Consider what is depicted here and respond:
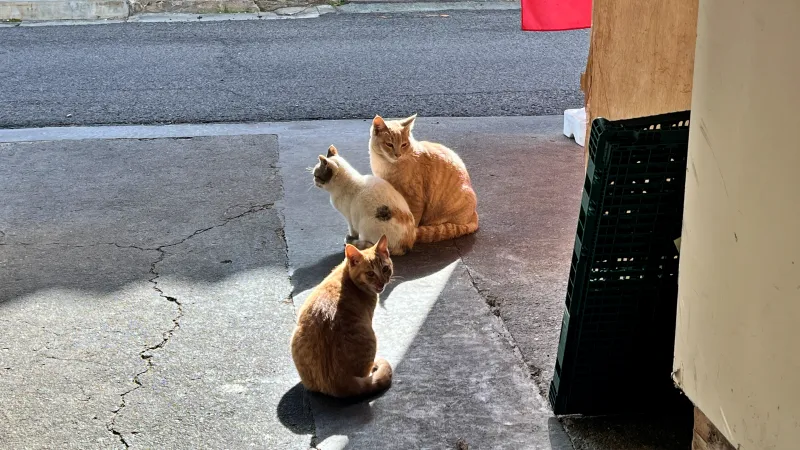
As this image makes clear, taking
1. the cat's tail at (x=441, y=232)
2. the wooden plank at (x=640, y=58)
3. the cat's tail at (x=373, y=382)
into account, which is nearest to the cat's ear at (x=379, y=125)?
the cat's tail at (x=441, y=232)

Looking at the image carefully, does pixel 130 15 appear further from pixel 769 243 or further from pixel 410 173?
pixel 769 243

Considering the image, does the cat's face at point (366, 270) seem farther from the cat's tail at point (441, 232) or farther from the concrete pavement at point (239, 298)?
the cat's tail at point (441, 232)

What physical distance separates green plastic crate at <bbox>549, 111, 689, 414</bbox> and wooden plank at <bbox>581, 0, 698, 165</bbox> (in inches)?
28.8

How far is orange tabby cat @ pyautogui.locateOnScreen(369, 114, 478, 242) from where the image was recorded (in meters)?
4.75

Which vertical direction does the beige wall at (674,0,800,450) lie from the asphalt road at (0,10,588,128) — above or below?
above

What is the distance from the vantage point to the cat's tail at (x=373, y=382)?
3172 millimetres

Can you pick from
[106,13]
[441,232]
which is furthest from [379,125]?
[106,13]

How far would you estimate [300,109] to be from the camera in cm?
729

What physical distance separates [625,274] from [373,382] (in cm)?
102

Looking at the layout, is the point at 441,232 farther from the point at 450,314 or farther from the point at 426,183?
the point at 450,314

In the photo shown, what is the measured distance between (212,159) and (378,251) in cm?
302

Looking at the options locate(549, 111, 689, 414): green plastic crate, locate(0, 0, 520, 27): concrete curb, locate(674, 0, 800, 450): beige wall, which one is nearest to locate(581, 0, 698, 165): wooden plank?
locate(549, 111, 689, 414): green plastic crate

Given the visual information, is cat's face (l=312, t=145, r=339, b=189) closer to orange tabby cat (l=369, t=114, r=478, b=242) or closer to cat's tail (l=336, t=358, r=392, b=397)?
orange tabby cat (l=369, t=114, r=478, b=242)

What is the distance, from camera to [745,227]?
6.66 ft
